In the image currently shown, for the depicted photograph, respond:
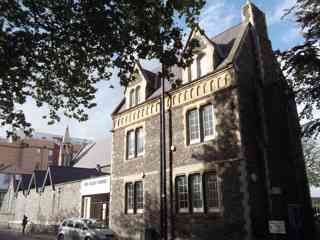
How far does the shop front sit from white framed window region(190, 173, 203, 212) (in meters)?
10.1

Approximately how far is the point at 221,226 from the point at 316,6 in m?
11.3

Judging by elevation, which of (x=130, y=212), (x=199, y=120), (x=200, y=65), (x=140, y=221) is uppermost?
(x=200, y=65)

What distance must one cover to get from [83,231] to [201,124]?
365 inches

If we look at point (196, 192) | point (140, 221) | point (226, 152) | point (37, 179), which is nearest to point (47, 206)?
point (37, 179)

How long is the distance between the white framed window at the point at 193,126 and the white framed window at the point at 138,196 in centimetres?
526

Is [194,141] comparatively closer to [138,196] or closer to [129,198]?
[138,196]

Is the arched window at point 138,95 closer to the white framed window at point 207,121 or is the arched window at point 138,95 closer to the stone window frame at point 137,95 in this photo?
the stone window frame at point 137,95

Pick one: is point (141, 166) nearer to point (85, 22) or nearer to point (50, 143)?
point (85, 22)

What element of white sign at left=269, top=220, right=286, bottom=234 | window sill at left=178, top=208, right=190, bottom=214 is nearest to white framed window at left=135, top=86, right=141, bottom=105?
window sill at left=178, top=208, right=190, bottom=214

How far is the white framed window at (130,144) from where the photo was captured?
23.5 meters

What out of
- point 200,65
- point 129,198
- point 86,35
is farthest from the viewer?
point 129,198

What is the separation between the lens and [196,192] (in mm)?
18047

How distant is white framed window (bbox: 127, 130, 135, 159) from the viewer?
23.5m

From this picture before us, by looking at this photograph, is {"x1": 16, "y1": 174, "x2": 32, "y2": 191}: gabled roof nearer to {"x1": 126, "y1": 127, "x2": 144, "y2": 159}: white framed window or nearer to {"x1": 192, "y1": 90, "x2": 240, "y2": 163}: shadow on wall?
{"x1": 126, "y1": 127, "x2": 144, "y2": 159}: white framed window
